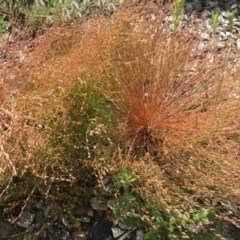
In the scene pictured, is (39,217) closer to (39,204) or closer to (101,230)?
(39,204)

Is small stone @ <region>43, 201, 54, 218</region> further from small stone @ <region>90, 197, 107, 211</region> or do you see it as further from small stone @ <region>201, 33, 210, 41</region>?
small stone @ <region>201, 33, 210, 41</region>

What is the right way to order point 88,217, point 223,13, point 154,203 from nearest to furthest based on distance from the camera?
point 154,203, point 88,217, point 223,13

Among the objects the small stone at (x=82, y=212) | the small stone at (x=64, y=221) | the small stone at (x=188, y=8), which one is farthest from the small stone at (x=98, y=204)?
the small stone at (x=188, y=8)

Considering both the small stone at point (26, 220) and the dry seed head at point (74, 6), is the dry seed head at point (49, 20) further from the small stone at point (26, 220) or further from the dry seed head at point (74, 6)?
the small stone at point (26, 220)

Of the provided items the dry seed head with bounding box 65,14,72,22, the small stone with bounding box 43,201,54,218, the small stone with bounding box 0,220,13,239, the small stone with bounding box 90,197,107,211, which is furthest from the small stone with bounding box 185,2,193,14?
the small stone with bounding box 0,220,13,239

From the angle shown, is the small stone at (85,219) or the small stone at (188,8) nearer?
the small stone at (85,219)

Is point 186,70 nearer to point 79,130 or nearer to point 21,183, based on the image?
point 79,130

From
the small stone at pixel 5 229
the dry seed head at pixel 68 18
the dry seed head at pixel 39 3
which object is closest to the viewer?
the small stone at pixel 5 229

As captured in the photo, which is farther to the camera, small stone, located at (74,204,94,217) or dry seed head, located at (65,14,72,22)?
dry seed head, located at (65,14,72,22)

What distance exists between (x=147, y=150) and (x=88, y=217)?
0.38 m

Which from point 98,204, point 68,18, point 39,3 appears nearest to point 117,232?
point 98,204

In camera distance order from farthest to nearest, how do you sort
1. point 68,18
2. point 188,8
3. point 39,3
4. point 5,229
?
point 188,8, point 39,3, point 68,18, point 5,229

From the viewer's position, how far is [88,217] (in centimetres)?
221

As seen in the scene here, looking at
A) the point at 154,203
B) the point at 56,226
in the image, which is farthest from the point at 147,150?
the point at 56,226
